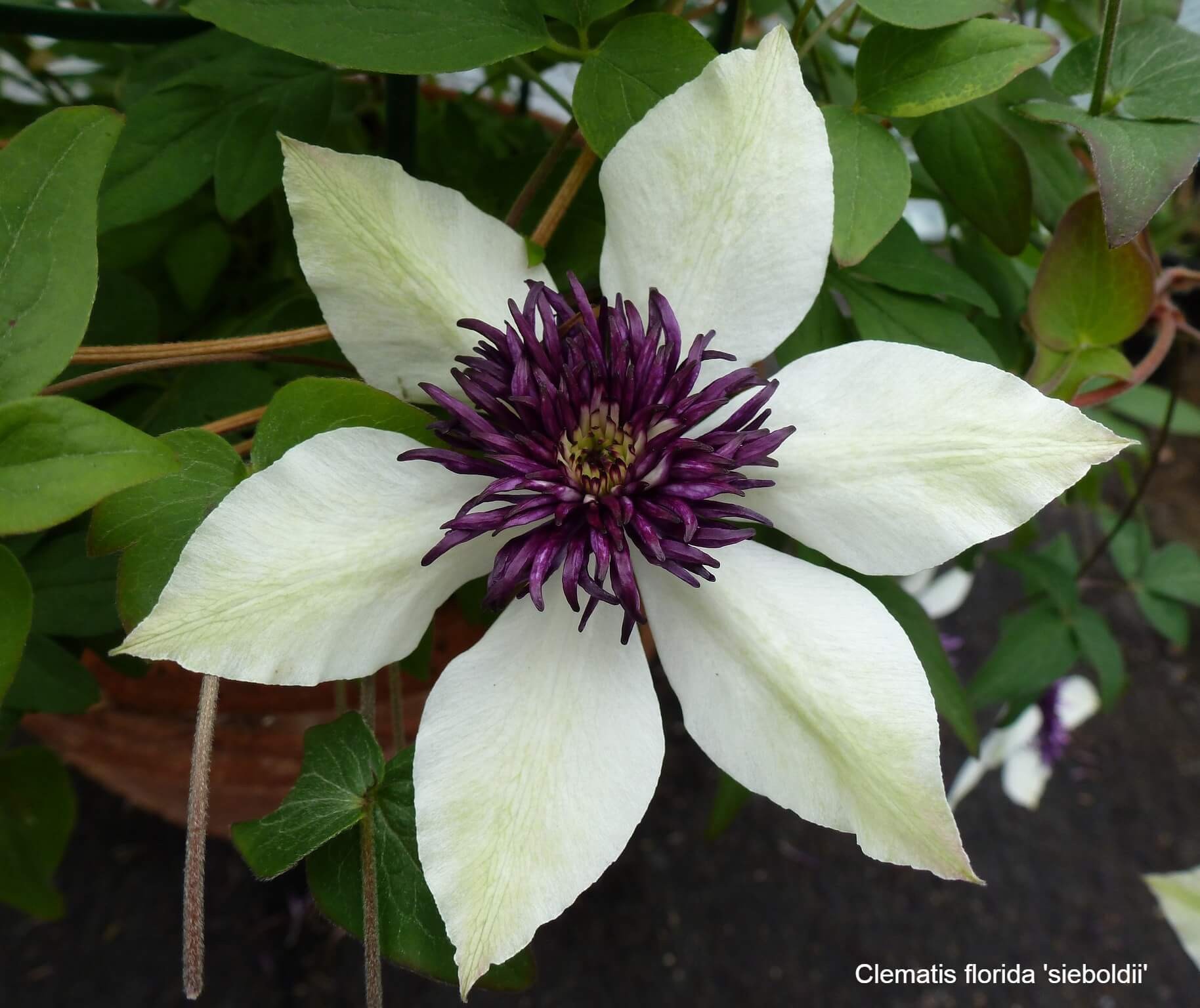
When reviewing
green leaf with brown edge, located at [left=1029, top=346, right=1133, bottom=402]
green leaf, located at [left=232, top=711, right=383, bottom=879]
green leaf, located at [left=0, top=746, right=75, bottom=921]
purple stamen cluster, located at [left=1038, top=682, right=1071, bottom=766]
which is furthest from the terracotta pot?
purple stamen cluster, located at [left=1038, top=682, right=1071, bottom=766]

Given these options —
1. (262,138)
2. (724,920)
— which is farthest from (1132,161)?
(724,920)

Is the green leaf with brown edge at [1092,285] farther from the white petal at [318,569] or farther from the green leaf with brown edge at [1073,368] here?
the white petal at [318,569]

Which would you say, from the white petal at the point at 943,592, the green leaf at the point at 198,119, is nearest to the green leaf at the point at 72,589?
the green leaf at the point at 198,119

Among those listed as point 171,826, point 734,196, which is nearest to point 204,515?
point 734,196

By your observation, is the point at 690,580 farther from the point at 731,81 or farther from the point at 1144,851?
the point at 1144,851

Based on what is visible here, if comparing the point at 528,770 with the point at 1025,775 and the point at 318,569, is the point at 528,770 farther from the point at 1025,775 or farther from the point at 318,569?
the point at 1025,775

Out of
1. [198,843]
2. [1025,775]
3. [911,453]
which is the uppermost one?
[911,453]
